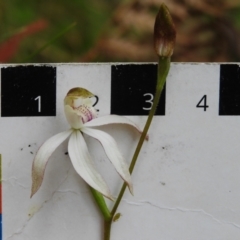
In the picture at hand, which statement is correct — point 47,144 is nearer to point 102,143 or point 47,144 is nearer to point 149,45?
point 102,143

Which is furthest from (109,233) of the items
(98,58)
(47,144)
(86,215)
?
(98,58)

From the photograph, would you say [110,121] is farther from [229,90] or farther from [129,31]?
[129,31]

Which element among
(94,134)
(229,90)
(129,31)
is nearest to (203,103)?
(229,90)

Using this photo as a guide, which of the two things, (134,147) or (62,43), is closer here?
(134,147)

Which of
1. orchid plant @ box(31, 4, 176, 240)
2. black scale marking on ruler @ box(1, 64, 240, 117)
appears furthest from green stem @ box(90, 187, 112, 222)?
black scale marking on ruler @ box(1, 64, 240, 117)

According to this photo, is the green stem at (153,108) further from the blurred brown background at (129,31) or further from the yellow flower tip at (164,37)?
the blurred brown background at (129,31)

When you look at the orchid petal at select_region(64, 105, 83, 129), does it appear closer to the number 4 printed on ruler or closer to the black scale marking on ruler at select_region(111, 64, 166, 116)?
the black scale marking on ruler at select_region(111, 64, 166, 116)

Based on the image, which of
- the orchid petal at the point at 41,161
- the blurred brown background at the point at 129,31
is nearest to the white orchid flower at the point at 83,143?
the orchid petal at the point at 41,161
